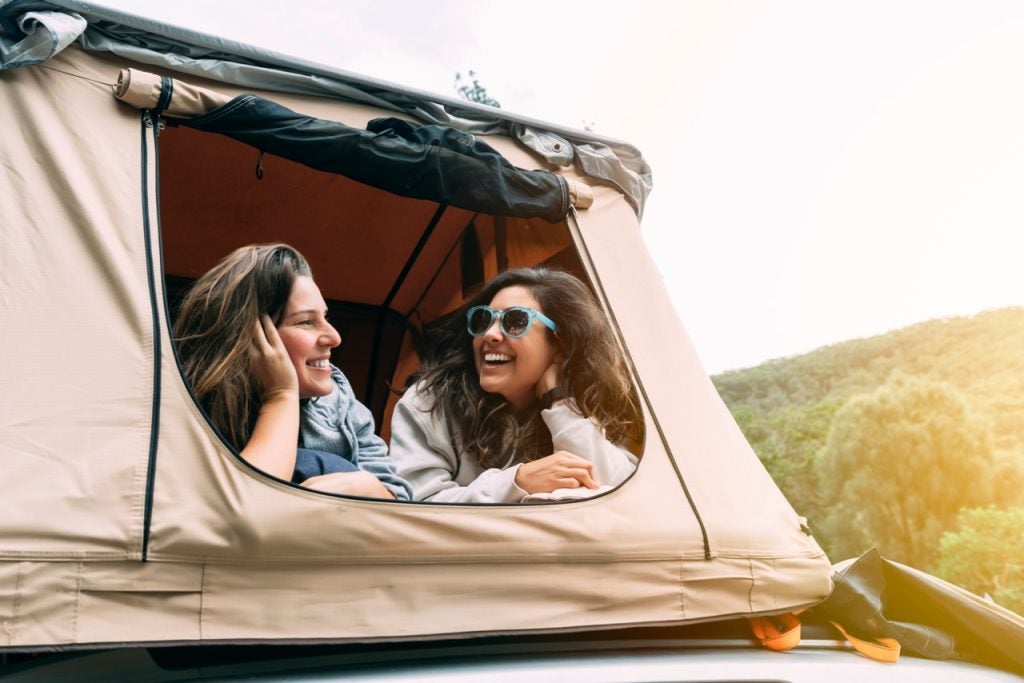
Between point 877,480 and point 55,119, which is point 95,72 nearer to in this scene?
point 55,119

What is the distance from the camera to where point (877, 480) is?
804cm

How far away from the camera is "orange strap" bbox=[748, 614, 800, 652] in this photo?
5.22 feet

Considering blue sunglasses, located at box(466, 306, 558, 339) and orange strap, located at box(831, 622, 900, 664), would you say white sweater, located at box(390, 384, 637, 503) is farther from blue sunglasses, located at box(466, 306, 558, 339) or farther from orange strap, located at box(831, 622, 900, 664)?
orange strap, located at box(831, 622, 900, 664)

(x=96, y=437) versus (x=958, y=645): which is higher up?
(x=96, y=437)

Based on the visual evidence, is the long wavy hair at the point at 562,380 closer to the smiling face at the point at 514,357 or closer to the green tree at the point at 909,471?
the smiling face at the point at 514,357

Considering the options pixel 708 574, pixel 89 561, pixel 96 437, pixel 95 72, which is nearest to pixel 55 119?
pixel 95 72

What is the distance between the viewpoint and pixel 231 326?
1643 millimetres

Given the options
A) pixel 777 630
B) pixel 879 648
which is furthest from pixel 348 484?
pixel 879 648

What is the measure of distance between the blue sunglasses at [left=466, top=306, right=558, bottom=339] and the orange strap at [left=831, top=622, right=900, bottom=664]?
1.10 metres

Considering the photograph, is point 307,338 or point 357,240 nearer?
point 307,338

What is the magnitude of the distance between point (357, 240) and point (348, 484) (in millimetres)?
1793

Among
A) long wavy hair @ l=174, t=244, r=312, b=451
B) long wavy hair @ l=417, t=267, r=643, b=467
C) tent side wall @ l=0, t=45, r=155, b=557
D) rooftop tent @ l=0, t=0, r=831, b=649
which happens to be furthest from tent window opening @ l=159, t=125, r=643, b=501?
tent side wall @ l=0, t=45, r=155, b=557

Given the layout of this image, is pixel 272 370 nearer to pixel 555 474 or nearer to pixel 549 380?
pixel 555 474

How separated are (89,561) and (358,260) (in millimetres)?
2211
